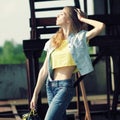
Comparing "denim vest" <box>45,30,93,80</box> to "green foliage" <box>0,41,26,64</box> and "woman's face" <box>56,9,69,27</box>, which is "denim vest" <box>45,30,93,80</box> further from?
"green foliage" <box>0,41,26,64</box>

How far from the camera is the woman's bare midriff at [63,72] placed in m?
4.24

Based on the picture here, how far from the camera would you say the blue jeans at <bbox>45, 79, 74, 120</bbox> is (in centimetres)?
417

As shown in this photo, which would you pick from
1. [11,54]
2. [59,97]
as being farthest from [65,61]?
[11,54]

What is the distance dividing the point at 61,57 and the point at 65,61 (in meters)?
0.05

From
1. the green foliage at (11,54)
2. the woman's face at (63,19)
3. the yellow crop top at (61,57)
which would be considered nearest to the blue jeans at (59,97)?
the yellow crop top at (61,57)

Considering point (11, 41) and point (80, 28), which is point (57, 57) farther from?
point (11, 41)

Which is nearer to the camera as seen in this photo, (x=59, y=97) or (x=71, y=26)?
(x=59, y=97)

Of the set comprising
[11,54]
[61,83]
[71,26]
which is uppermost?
[71,26]

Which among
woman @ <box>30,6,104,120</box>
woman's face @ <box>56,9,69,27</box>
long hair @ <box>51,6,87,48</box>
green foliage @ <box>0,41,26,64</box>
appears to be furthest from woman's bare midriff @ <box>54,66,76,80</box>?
green foliage @ <box>0,41,26,64</box>

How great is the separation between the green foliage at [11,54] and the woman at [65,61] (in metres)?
7.00

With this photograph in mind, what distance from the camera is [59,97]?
418cm

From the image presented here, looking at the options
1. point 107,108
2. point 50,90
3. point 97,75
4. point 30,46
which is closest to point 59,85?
point 50,90

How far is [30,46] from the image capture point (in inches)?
216

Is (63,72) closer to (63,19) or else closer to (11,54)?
(63,19)
